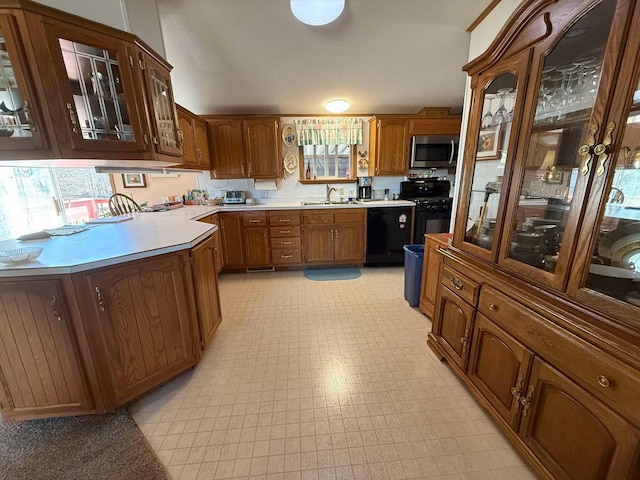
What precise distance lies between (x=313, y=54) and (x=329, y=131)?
1325mm

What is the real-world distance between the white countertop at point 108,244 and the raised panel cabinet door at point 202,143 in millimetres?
1223

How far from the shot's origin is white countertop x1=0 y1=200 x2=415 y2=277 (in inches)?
48.8

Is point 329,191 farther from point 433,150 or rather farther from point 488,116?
point 488,116

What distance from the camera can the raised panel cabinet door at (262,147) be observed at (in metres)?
3.62

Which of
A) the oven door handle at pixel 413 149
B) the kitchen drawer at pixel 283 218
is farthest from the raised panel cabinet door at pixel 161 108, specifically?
the oven door handle at pixel 413 149

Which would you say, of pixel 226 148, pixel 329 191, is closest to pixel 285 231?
pixel 329 191

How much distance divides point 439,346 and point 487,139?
140cm

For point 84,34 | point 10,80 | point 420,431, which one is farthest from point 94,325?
point 420,431

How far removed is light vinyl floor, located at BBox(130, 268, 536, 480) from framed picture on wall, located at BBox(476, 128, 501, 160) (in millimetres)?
1422

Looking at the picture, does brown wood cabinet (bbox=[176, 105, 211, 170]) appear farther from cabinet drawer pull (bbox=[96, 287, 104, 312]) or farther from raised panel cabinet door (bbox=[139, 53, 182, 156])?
cabinet drawer pull (bbox=[96, 287, 104, 312])

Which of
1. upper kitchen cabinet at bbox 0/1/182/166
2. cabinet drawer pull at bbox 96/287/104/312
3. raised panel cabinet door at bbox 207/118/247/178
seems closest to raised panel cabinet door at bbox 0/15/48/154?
upper kitchen cabinet at bbox 0/1/182/166

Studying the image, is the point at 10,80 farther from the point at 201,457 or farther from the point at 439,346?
the point at 439,346

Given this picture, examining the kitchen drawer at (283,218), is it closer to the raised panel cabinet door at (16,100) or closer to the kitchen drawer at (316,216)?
the kitchen drawer at (316,216)

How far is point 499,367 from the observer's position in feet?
4.33
